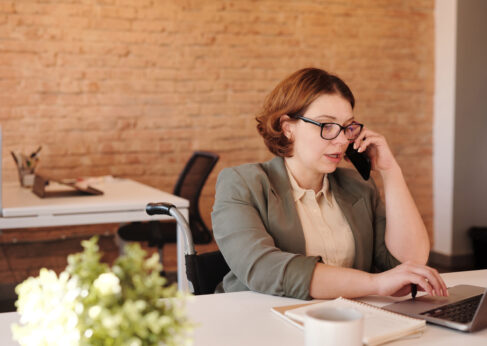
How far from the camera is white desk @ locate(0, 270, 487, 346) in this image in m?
1.06

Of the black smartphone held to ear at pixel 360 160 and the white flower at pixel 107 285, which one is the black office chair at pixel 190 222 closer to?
the black smartphone held to ear at pixel 360 160

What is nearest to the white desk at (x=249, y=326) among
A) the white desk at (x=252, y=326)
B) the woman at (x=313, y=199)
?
the white desk at (x=252, y=326)

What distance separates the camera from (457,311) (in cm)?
120

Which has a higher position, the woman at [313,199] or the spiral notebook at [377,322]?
the woman at [313,199]

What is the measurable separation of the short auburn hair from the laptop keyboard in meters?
0.70

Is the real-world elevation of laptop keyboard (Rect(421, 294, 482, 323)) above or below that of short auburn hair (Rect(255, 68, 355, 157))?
below

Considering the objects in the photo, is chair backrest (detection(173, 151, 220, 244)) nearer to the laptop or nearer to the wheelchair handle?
the wheelchair handle

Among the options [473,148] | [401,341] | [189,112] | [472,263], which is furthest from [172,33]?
[401,341]

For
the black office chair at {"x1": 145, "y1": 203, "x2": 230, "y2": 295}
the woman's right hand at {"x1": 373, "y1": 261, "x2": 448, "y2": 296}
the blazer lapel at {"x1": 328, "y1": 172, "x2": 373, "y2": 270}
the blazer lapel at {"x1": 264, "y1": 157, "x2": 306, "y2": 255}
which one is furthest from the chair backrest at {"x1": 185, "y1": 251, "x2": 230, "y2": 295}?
the woman's right hand at {"x1": 373, "y1": 261, "x2": 448, "y2": 296}

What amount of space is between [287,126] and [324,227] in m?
0.32

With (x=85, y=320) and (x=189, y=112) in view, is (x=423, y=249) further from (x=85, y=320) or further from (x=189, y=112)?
(x=189, y=112)

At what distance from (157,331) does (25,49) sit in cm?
380

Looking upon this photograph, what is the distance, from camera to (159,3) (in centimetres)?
426

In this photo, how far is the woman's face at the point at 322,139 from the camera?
5.46ft
